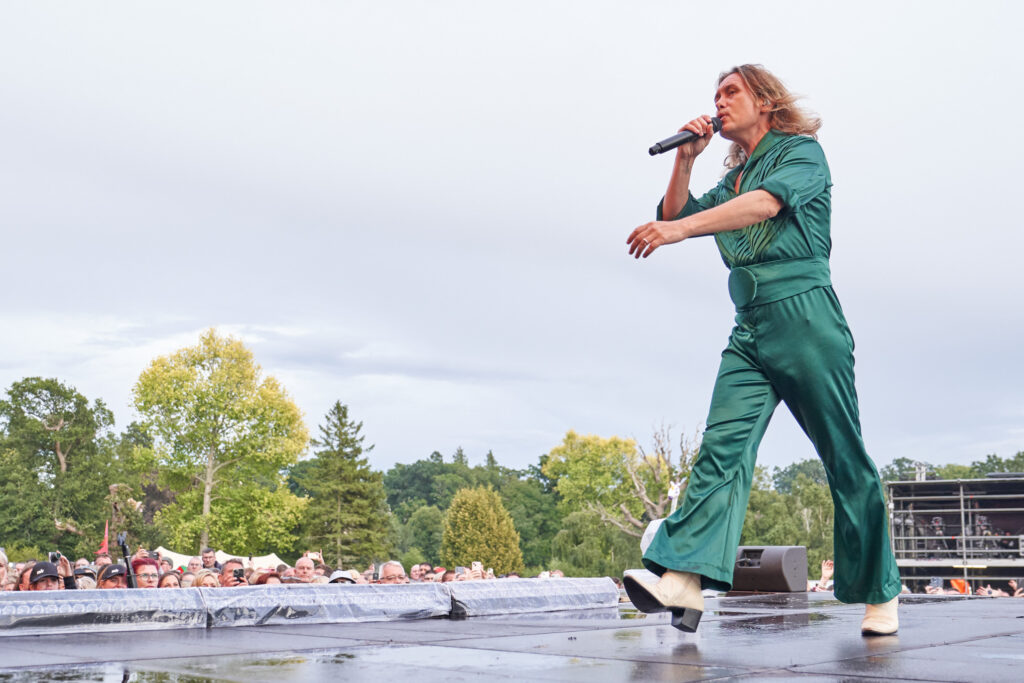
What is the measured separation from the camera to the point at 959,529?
26000mm

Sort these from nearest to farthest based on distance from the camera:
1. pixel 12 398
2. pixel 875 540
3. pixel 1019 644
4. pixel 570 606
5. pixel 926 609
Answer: pixel 1019 644, pixel 875 540, pixel 926 609, pixel 570 606, pixel 12 398

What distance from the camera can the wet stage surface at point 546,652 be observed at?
8.30ft

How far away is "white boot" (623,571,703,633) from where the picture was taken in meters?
3.36

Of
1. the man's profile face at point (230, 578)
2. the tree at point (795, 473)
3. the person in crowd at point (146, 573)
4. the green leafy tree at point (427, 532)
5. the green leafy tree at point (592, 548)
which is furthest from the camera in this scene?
the tree at point (795, 473)

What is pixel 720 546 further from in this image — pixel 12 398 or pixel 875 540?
pixel 12 398

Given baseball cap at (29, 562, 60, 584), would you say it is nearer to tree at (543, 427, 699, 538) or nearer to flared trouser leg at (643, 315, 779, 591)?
flared trouser leg at (643, 315, 779, 591)

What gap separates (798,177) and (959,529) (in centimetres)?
2547

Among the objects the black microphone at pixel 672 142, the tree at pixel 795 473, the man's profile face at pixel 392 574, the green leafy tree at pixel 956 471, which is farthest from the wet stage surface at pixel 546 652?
the tree at pixel 795 473

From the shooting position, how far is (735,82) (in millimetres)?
3869

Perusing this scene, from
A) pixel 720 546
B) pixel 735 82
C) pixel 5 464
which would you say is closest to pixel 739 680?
pixel 720 546

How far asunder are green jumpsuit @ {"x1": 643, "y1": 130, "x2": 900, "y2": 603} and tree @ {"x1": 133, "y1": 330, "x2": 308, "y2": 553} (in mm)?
37781

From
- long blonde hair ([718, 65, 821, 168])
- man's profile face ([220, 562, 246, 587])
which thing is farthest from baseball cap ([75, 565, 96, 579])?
long blonde hair ([718, 65, 821, 168])

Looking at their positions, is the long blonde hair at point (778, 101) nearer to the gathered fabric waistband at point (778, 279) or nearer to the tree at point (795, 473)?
the gathered fabric waistband at point (778, 279)

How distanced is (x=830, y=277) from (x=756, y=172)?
49 centimetres
